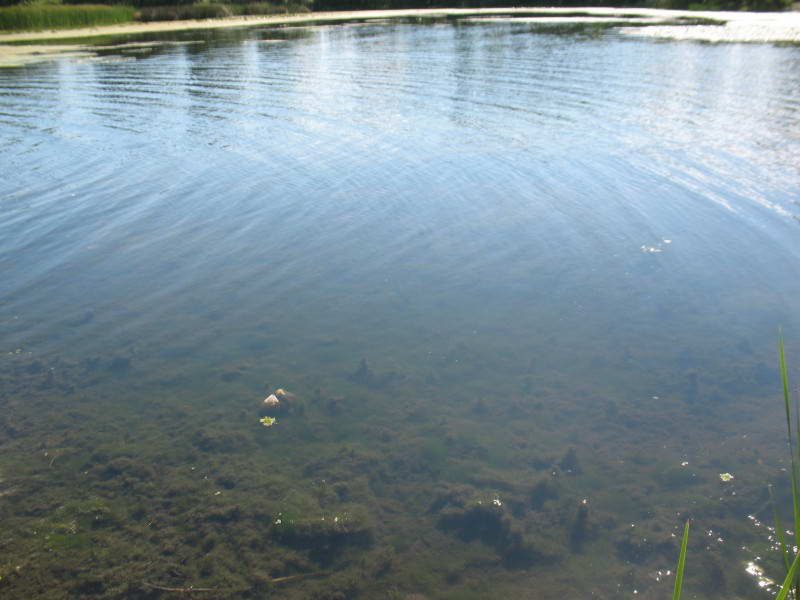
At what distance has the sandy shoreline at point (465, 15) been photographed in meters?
32.6

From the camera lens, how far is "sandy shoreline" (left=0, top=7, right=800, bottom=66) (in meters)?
32.6

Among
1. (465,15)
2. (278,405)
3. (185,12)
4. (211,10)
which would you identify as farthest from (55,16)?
(278,405)

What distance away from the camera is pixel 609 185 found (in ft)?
39.3

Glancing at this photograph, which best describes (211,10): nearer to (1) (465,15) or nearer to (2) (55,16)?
(2) (55,16)

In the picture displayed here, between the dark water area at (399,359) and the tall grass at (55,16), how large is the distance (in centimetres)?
3858

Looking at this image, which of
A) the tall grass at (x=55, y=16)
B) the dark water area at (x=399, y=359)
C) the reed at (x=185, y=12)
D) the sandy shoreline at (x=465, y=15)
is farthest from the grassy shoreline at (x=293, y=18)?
the dark water area at (x=399, y=359)

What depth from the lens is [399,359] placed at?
718 centimetres

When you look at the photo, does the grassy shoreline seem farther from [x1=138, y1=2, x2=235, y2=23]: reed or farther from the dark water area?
the dark water area

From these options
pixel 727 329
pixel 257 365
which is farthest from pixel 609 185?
pixel 257 365

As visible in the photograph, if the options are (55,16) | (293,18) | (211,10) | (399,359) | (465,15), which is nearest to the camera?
(399,359)

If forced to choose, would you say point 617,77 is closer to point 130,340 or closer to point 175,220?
point 175,220

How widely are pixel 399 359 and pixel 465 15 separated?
182ft

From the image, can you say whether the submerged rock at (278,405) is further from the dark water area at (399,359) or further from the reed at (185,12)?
the reed at (185,12)

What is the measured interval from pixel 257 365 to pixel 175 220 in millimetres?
5063
